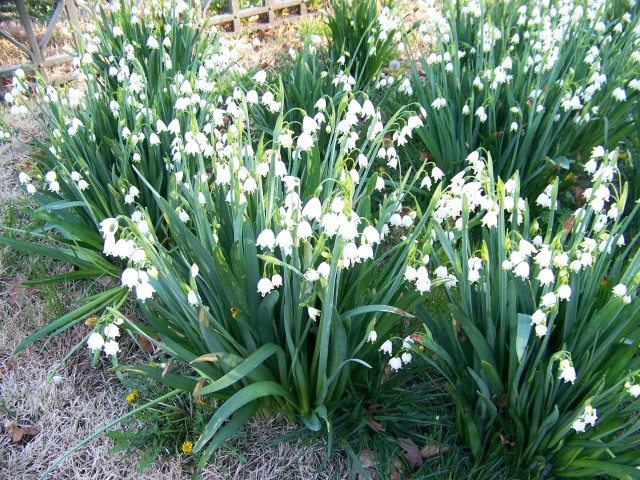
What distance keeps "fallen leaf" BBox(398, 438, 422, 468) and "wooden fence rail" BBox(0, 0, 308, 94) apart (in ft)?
10.3

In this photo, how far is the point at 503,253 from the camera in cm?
180

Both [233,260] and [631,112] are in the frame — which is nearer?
[233,260]

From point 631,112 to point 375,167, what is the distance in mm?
1470

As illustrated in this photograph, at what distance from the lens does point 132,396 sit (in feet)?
7.48

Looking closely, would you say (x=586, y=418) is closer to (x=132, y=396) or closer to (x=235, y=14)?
(x=132, y=396)

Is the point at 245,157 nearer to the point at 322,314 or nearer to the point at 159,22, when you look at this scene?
the point at 322,314

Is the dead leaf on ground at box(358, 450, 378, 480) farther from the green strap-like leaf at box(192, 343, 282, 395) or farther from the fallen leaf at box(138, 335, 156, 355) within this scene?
the fallen leaf at box(138, 335, 156, 355)

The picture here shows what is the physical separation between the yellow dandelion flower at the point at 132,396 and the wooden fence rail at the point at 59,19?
233 centimetres

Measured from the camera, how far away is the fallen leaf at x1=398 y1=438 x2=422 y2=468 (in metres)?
2.10

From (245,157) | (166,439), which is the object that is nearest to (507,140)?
(245,157)


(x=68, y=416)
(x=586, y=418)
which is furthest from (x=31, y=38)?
(x=586, y=418)

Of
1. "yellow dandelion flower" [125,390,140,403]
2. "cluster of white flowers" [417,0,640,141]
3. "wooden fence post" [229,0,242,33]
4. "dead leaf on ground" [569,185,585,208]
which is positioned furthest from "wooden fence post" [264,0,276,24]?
"yellow dandelion flower" [125,390,140,403]

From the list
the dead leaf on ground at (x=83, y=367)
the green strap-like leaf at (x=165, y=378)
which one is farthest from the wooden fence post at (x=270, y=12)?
the green strap-like leaf at (x=165, y=378)

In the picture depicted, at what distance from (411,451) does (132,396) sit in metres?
1.15
